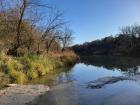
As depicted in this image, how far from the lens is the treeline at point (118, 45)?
9193 cm

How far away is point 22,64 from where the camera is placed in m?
23.5

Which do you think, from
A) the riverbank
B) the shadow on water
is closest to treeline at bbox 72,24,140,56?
the shadow on water

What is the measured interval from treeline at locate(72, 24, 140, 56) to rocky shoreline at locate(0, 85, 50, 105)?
6649cm

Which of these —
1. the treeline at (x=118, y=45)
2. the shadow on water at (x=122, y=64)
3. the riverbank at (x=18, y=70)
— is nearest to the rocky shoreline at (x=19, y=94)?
the riverbank at (x=18, y=70)

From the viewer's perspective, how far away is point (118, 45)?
360 feet

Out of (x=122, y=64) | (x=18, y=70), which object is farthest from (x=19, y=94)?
(x=122, y=64)

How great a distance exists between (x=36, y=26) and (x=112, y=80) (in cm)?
1704

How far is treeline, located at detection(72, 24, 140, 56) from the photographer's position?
302ft

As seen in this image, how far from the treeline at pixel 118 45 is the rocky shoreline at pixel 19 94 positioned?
218 ft

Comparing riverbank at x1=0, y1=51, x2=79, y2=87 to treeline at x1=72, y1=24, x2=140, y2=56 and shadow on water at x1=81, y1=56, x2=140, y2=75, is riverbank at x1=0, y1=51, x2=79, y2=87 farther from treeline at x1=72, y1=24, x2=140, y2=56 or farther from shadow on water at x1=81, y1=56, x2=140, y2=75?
treeline at x1=72, y1=24, x2=140, y2=56

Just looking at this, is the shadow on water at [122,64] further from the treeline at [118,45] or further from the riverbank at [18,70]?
the treeline at [118,45]

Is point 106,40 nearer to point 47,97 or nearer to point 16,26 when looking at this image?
point 16,26

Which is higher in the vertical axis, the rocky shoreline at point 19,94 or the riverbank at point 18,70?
the riverbank at point 18,70

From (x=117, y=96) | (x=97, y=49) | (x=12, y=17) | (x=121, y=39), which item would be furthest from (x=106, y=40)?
(x=117, y=96)
